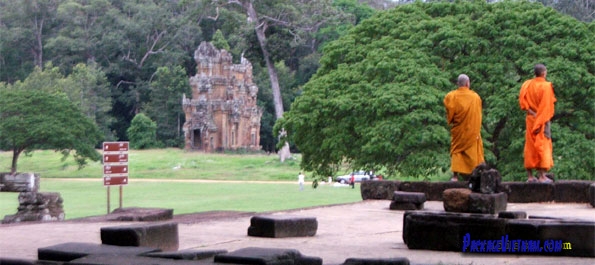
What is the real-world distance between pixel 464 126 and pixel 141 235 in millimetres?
5932

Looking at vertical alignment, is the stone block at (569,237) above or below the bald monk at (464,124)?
below

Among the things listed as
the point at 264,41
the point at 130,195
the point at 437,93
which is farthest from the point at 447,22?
the point at 264,41

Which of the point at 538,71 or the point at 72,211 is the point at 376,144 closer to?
the point at 538,71

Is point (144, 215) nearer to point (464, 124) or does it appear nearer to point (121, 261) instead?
point (464, 124)

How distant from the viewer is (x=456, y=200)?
9844 millimetres

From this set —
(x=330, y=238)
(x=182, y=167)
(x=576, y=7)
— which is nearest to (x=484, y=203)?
(x=330, y=238)

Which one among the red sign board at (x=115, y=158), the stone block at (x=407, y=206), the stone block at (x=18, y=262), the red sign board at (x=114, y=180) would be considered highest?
the red sign board at (x=115, y=158)

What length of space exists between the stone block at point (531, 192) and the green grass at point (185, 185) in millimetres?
15106

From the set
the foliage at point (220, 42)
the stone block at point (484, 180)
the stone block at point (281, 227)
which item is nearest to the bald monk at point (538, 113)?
the stone block at point (484, 180)

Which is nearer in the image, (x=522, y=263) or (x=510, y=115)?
(x=522, y=263)

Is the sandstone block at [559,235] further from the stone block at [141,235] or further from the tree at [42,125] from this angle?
the tree at [42,125]

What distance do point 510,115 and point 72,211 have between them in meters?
15.1

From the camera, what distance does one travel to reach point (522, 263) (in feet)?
23.6

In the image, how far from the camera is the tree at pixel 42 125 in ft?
151
